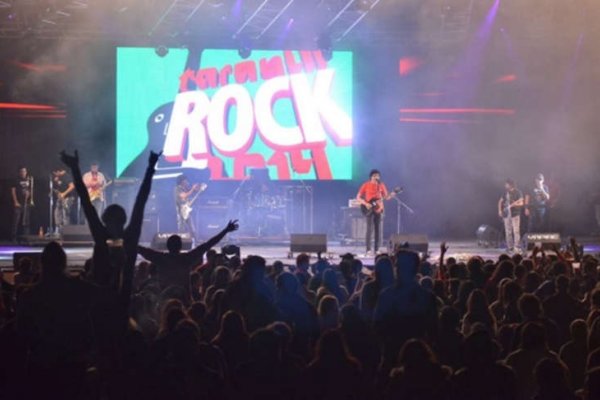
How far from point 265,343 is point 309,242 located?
11198mm

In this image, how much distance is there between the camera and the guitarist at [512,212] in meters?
19.4

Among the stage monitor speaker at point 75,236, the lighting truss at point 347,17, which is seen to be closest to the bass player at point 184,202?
the stage monitor speaker at point 75,236

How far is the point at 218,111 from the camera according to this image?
72.2 ft

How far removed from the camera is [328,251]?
747 inches

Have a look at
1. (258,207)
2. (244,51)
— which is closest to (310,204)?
(258,207)

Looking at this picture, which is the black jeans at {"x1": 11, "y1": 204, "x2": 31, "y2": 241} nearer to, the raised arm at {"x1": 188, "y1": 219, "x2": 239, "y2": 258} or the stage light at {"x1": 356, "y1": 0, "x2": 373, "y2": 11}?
the stage light at {"x1": 356, "y1": 0, "x2": 373, "y2": 11}

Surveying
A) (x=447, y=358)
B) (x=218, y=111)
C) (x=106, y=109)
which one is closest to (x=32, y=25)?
(x=106, y=109)

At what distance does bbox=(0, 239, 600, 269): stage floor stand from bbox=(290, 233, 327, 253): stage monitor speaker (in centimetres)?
36

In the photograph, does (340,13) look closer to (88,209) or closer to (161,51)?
(161,51)

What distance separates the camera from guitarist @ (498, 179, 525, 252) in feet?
63.6

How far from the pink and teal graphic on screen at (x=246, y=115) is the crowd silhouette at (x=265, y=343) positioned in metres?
15.7

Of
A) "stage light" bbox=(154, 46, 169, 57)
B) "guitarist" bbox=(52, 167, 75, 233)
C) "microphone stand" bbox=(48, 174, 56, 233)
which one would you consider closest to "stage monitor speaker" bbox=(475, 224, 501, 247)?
"stage light" bbox=(154, 46, 169, 57)

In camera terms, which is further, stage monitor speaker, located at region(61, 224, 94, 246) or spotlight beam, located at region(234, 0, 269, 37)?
spotlight beam, located at region(234, 0, 269, 37)

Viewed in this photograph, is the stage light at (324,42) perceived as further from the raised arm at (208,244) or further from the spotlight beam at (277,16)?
the raised arm at (208,244)
